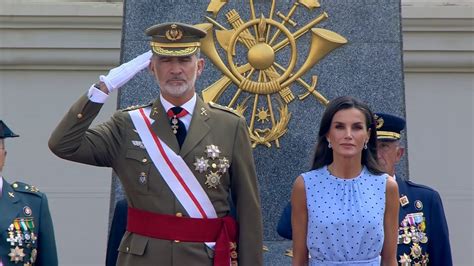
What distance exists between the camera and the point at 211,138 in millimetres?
5609

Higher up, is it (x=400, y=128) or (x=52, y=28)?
(x=52, y=28)

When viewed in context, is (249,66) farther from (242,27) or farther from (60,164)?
(60,164)

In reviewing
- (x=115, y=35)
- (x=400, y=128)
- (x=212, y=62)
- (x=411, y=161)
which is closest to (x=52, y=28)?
(x=115, y=35)

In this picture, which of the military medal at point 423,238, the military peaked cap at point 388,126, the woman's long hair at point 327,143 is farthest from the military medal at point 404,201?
the woman's long hair at point 327,143

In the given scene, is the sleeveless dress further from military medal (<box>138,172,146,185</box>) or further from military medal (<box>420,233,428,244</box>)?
military medal (<box>420,233,428,244</box>)

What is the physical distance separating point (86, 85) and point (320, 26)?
3554mm

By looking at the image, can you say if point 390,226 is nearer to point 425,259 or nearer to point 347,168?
point 347,168

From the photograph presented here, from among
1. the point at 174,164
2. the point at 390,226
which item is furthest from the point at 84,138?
the point at 390,226

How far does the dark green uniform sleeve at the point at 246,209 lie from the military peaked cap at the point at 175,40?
1.40ft

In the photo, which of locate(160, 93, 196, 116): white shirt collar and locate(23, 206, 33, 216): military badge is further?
locate(23, 206, 33, 216): military badge

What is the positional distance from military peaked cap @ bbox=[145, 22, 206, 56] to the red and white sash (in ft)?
1.12

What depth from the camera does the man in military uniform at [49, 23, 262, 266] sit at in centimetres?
550

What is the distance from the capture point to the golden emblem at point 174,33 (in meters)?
5.64

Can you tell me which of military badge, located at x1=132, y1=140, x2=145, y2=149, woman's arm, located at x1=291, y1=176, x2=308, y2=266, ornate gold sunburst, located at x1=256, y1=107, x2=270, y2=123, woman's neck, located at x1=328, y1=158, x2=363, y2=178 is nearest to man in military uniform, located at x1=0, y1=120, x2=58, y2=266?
military badge, located at x1=132, y1=140, x2=145, y2=149
